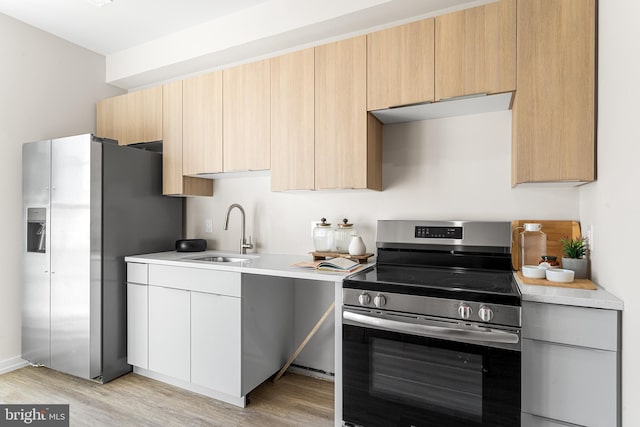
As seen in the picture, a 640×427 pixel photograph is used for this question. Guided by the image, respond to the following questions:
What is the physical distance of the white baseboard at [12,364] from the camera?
2.67 m

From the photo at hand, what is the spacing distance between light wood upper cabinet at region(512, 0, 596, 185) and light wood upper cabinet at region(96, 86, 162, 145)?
2587 mm

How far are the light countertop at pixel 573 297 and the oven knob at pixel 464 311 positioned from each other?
226 mm

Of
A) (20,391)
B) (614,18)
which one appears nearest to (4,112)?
(20,391)

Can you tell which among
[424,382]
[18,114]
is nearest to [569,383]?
[424,382]

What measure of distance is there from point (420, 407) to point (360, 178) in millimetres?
1222

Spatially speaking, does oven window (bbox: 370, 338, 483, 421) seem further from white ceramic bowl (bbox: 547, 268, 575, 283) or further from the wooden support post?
the wooden support post

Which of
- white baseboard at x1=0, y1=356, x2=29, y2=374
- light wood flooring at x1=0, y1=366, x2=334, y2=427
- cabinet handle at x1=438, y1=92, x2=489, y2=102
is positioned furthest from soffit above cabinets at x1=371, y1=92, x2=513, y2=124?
white baseboard at x1=0, y1=356, x2=29, y2=374

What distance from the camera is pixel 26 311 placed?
2.75m

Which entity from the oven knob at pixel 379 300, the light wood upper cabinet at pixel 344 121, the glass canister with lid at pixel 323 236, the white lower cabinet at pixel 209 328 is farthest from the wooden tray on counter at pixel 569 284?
the white lower cabinet at pixel 209 328

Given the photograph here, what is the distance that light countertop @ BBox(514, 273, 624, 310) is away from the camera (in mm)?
1328

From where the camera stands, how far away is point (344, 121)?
83.5 inches

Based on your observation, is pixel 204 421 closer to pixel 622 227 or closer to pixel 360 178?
pixel 360 178

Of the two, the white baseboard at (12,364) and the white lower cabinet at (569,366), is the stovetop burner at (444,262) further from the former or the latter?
the white baseboard at (12,364)

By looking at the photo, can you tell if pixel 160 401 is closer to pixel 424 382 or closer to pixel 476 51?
pixel 424 382
